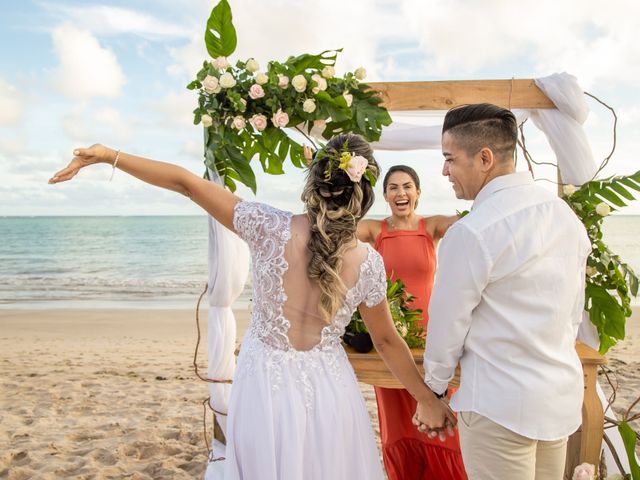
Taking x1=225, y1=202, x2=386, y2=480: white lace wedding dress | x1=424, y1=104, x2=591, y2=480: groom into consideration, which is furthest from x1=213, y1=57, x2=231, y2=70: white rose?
x1=424, y1=104, x2=591, y2=480: groom

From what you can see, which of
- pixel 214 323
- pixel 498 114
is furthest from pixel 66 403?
pixel 498 114

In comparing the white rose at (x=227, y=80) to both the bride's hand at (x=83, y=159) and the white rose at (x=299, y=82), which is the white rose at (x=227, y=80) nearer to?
the white rose at (x=299, y=82)

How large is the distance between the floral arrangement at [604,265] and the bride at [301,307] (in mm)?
2252

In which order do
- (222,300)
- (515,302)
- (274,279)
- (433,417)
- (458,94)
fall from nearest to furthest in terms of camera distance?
(515,302)
(274,279)
(433,417)
(222,300)
(458,94)

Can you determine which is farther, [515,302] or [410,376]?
[410,376]

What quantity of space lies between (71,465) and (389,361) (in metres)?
2.91

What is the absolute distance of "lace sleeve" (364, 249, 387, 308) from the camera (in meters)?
2.08

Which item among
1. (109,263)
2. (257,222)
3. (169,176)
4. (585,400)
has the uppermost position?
(169,176)

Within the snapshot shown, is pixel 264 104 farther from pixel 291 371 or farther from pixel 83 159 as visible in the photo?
pixel 291 371

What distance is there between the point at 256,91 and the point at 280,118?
0.22m

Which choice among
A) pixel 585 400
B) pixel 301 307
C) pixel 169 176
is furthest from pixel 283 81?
pixel 585 400

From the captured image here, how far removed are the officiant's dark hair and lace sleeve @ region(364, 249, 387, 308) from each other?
48 cm

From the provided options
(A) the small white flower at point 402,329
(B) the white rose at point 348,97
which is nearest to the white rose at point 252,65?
(B) the white rose at point 348,97

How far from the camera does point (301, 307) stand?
2.04 meters
